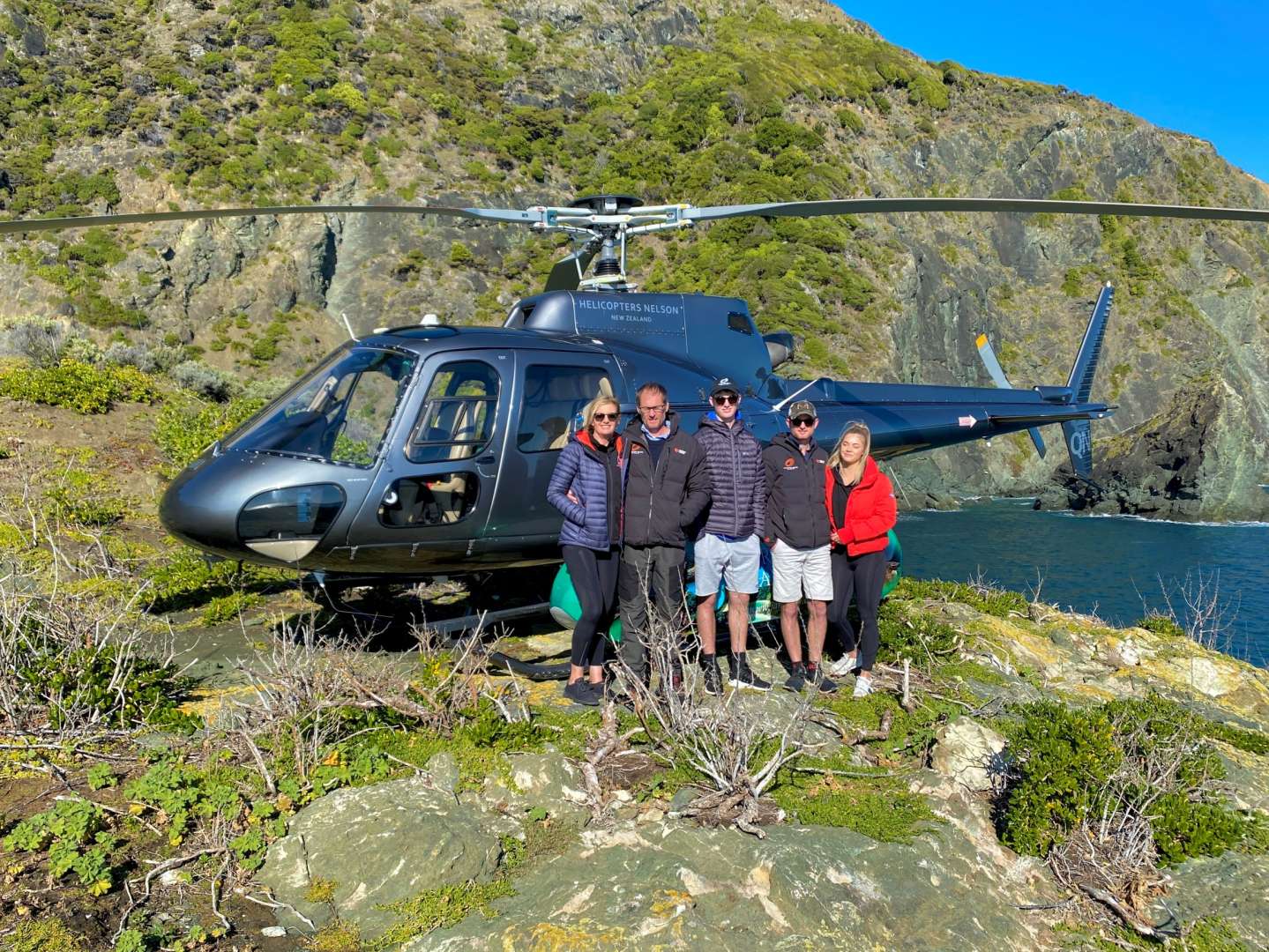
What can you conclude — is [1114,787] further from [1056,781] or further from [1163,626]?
[1163,626]

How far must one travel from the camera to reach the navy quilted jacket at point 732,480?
568 centimetres

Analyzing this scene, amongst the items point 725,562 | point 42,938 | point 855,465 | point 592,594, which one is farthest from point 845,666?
point 42,938

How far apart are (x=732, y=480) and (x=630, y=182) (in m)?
53.7

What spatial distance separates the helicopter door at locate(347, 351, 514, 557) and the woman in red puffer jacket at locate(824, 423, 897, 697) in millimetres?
2504

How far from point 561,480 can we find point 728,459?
116cm

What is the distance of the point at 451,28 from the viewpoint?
6134 cm

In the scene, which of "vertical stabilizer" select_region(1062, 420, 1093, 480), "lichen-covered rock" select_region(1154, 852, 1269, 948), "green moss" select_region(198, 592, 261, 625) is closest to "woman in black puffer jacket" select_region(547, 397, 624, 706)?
"lichen-covered rock" select_region(1154, 852, 1269, 948)

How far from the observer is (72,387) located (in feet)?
38.9

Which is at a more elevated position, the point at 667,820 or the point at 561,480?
the point at 561,480

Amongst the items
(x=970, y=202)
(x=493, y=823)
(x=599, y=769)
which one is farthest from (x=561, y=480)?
(x=970, y=202)

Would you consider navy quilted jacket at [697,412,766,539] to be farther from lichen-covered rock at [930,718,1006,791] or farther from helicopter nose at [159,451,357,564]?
helicopter nose at [159,451,357,564]

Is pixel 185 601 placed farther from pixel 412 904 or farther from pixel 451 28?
pixel 451 28

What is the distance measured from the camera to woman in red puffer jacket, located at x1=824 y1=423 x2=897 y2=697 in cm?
587

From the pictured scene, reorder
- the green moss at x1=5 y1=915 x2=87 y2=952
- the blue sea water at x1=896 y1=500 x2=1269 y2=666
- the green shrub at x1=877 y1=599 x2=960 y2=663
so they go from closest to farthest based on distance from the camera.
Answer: the green moss at x1=5 y1=915 x2=87 y2=952, the green shrub at x1=877 y1=599 x2=960 y2=663, the blue sea water at x1=896 y1=500 x2=1269 y2=666
